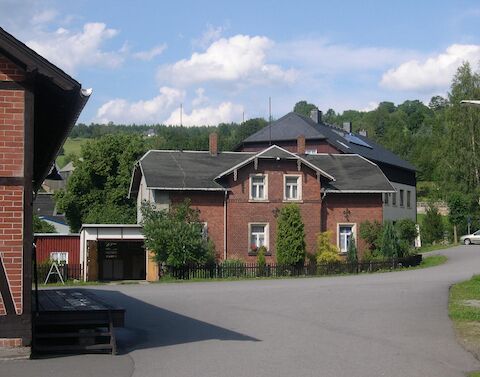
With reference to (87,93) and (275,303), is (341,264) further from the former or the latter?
(87,93)

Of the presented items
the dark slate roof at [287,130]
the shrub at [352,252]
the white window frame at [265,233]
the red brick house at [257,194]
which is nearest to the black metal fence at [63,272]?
the red brick house at [257,194]

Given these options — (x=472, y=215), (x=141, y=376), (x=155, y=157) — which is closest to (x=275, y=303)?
(x=141, y=376)

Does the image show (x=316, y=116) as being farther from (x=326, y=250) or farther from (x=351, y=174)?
(x=326, y=250)

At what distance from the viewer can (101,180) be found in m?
63.5

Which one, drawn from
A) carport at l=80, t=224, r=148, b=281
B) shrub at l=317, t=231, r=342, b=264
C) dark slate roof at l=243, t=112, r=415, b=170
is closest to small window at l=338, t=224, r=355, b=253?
shrub at l=317, t=231, r=342, b=264

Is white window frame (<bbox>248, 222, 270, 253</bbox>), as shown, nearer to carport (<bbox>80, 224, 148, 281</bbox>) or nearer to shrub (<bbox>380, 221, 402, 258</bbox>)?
carport (<bbox>80, 224, 148, 281</bbox>)

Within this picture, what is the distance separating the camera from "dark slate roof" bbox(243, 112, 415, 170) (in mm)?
60906

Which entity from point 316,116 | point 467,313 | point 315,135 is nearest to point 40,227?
point 315,135

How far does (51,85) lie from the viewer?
12.0 m

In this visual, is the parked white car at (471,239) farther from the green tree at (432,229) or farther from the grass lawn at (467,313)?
the grass lawn at (467,313)

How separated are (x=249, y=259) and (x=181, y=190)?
5289mm

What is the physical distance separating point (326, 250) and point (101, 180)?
2740cm

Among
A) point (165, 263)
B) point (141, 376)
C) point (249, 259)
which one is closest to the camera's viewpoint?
point (141, 376)

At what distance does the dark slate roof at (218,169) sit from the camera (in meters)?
41.0
